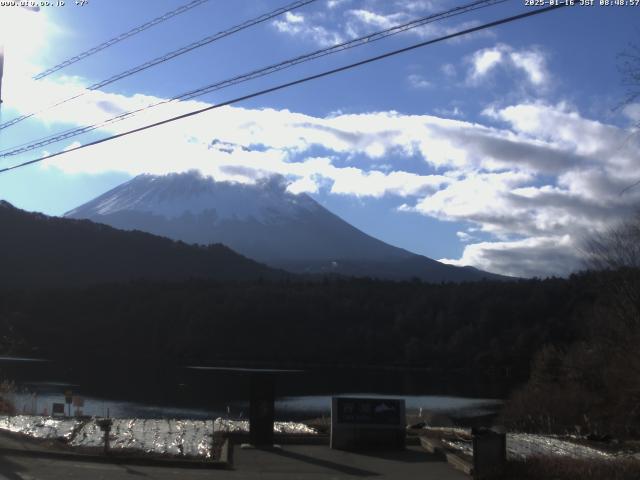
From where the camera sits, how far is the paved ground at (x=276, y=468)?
12250mm

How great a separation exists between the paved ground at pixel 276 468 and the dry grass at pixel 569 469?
121cm

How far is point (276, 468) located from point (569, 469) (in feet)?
15.8

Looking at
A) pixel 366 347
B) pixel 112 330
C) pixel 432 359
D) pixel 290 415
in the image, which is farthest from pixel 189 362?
pixel 290 415

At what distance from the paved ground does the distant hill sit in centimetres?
8308

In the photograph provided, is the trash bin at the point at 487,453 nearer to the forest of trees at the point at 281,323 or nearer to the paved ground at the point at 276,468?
the paved ground at the point at 276,468

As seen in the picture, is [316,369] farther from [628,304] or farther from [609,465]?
[609,465]

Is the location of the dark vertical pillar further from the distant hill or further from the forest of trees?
the distant hill

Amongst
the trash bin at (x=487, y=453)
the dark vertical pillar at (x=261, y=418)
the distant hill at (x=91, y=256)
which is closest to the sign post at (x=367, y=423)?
the dark vertical pillar at (x=261, y=418)

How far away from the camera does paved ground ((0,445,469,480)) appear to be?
12.2 m

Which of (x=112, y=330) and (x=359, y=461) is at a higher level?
(x=112, y=330)

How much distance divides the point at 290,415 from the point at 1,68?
28.4 meters

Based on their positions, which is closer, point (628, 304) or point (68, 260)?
point (628, 304)

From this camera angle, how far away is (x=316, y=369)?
81438 mm

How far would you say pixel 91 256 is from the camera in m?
112
